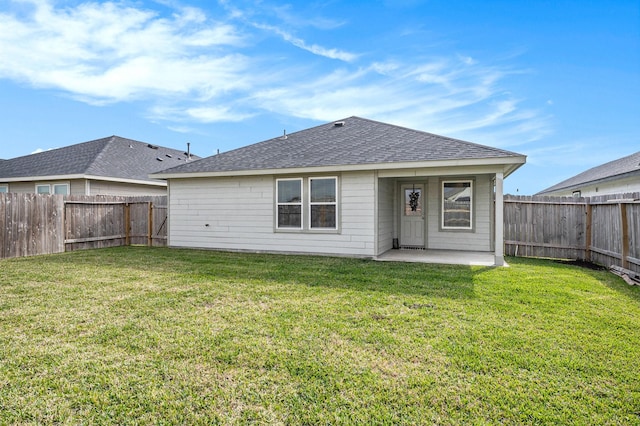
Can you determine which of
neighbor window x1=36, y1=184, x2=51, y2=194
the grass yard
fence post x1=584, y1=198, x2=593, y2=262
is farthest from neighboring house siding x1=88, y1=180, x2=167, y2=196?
fence post x1=584, y1=198, x2=593, y2=262

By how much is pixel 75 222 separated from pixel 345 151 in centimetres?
920

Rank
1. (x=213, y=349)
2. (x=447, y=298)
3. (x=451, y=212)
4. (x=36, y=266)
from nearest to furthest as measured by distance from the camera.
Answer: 1. (x=213, y=349)
2. (x=447, y=298)
3. (x=36, y=266)
4. (x=451, y=212)

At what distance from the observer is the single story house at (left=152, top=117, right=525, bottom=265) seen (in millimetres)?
8727

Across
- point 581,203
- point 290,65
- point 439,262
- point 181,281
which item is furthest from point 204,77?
point 581,203

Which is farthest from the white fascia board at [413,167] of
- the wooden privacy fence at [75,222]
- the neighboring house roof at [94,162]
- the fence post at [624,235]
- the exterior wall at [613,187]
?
the neighboring house roof at [94,162]

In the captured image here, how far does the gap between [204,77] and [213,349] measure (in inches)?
481

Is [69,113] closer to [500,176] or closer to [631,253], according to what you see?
[500,176]

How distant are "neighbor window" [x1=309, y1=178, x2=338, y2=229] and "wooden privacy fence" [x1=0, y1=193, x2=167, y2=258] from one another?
6131 mm

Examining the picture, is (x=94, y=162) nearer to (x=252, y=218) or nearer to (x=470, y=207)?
(x=252, y=218)

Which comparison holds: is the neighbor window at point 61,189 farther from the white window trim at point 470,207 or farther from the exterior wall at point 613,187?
the exterior wall at point 613,187

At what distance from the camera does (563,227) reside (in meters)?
9.53

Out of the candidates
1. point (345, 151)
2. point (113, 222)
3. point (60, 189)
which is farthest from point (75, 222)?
point (345, 151)

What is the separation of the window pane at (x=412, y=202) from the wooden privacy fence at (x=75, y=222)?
8.57m

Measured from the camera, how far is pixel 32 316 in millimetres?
4207
